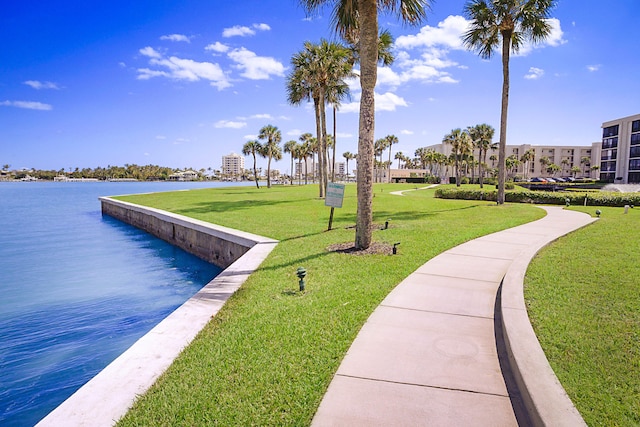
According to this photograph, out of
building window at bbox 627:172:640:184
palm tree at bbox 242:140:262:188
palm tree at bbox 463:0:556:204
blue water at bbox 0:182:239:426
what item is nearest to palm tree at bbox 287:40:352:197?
palm tree at bbox 463:0:556:204

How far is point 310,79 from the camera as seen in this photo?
27188 mm

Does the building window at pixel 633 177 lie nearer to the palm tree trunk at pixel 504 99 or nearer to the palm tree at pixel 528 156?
the palm tree at pixel 528 156

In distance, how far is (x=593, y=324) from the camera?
4.57 m

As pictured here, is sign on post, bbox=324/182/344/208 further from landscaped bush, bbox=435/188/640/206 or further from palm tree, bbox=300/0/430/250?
landscaped bush, bbox=435/188/640/206

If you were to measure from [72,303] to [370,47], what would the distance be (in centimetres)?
1041

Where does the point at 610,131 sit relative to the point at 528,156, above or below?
above

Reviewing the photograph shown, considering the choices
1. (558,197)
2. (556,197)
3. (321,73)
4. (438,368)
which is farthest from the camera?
(321,73)

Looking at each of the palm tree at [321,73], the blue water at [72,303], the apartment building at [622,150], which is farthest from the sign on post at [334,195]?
the apartment building at [622,150]

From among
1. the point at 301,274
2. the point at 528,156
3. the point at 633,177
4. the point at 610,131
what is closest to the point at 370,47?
the point at 301,274

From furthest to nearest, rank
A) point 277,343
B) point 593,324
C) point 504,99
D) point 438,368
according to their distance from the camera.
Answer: point 504,99
point 593,324
point 277,343
point 438,368

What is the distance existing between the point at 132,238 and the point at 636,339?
21202 millimetres

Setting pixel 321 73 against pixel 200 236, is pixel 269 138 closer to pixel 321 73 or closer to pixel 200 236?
pixel 321 73

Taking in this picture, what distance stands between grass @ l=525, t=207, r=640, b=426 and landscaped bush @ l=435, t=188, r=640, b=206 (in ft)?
52.5

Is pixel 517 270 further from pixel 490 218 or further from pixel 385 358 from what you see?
pixel 490 218
